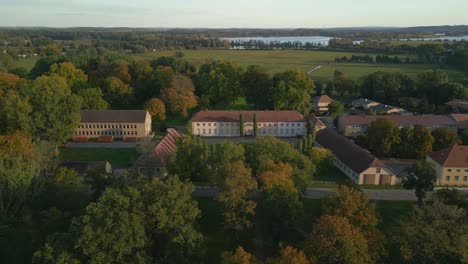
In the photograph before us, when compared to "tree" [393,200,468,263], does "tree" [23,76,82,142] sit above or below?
above

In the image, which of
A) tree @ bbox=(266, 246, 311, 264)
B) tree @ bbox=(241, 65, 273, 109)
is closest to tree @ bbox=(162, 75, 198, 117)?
tree @ bbox=(241, 65, 273, 109)

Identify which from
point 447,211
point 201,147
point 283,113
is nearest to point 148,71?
point 283,113

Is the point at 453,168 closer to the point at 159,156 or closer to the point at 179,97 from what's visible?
the point at 159,156

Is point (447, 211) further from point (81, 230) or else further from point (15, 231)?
point (15, 231)

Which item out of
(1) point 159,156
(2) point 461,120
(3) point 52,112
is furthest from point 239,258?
(2) point 461,120

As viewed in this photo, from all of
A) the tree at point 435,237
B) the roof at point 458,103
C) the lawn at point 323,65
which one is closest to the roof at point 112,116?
the tree at point 435,237

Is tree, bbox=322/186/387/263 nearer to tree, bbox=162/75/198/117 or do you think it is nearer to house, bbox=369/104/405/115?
tree, bbox=162/75/198/117
